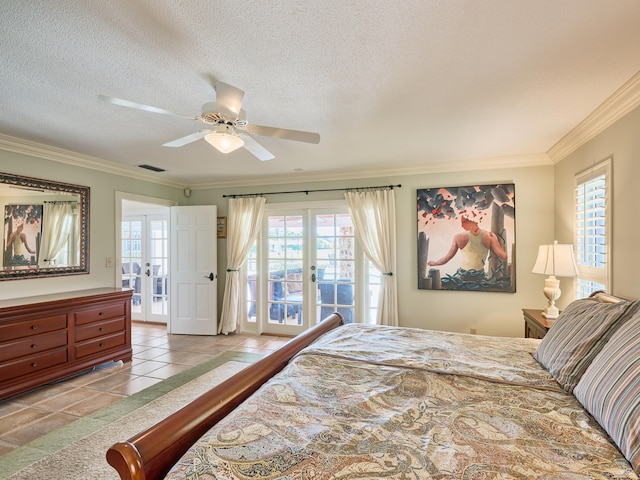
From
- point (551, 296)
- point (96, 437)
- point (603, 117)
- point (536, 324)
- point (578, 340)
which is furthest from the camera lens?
point (551, 296)

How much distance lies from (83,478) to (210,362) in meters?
2.02

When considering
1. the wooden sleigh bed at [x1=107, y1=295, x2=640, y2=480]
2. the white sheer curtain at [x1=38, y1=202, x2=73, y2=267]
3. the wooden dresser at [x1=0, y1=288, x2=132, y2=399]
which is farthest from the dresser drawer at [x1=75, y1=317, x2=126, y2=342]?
the wooden sleigh bed at [x1=107, y1=295, x2=640, y2=480]

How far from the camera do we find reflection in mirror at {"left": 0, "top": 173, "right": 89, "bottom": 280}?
3359mm

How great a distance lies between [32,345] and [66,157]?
205 cm

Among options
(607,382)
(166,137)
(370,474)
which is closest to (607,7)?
(607,382)

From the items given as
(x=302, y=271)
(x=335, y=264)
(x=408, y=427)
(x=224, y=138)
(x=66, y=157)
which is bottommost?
(x=408, y=427)

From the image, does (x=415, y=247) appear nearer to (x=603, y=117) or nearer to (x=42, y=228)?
(x=603, y=117)

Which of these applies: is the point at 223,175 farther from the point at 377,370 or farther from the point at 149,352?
the point at 377,370

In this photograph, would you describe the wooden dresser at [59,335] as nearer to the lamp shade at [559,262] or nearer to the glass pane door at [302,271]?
the glass pane door at [302,271]

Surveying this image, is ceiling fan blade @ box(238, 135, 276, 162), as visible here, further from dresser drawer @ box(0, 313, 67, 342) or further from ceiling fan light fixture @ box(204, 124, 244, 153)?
dresser drawer @ box(0, 313, 67, 342)

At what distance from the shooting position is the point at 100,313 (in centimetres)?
370

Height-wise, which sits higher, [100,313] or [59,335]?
[100,313]

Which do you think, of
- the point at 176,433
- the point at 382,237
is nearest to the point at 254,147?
the point at 176,433

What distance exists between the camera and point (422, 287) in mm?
4406
